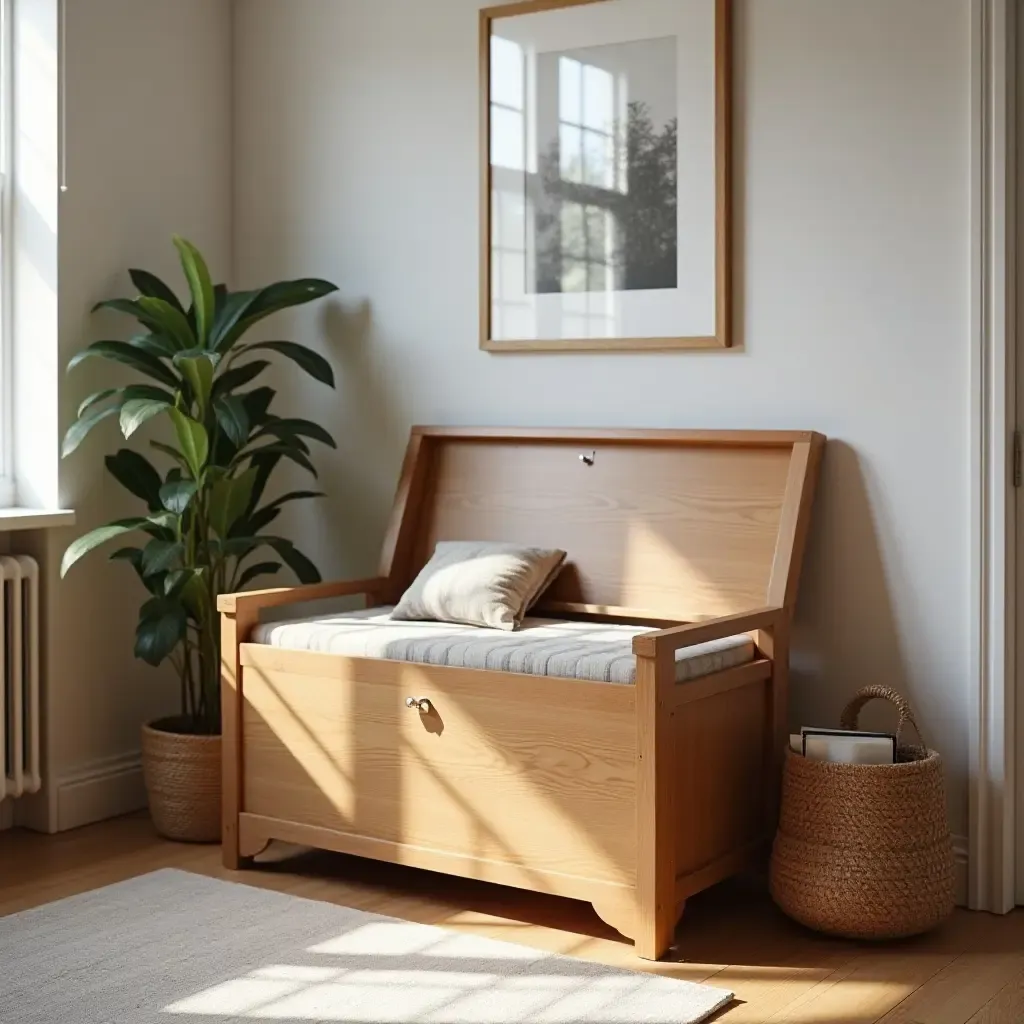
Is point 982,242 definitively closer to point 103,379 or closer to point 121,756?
point 103,379

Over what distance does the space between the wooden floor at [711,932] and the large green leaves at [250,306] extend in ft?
4.07

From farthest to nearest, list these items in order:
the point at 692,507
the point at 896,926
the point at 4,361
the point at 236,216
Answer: the point at 236,216, the point at 4,361, the point at 692,507, the point at 896,926

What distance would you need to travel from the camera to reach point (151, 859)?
3.53 m

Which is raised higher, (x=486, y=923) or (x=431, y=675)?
(x=431, y=675)

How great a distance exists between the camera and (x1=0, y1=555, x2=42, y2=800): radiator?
11.9 ft

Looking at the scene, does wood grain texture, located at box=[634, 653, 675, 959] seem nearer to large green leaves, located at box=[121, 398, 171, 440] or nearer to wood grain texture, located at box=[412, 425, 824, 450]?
wood grain texture, located at box=[412, 425, 824, 450]

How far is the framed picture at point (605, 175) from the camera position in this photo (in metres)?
3.40

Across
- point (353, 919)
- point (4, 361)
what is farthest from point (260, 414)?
point (353, 919)

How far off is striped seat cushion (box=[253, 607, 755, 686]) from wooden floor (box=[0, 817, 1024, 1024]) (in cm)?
51

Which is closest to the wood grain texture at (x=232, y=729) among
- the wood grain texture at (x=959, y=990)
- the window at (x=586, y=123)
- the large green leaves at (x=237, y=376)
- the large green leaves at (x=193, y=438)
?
the large green leaves at (x=193, y=438)

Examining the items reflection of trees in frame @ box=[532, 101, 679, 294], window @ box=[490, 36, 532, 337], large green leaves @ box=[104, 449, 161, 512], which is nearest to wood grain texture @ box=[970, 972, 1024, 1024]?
reflection of trees in frame @ box=[532, 101, 679, 294]

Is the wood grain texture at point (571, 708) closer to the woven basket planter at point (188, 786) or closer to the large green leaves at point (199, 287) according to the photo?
the woven basket planter at point (188, 786)

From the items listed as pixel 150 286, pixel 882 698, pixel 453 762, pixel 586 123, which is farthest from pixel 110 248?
pixel 882 698

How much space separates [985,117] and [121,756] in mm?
2606
